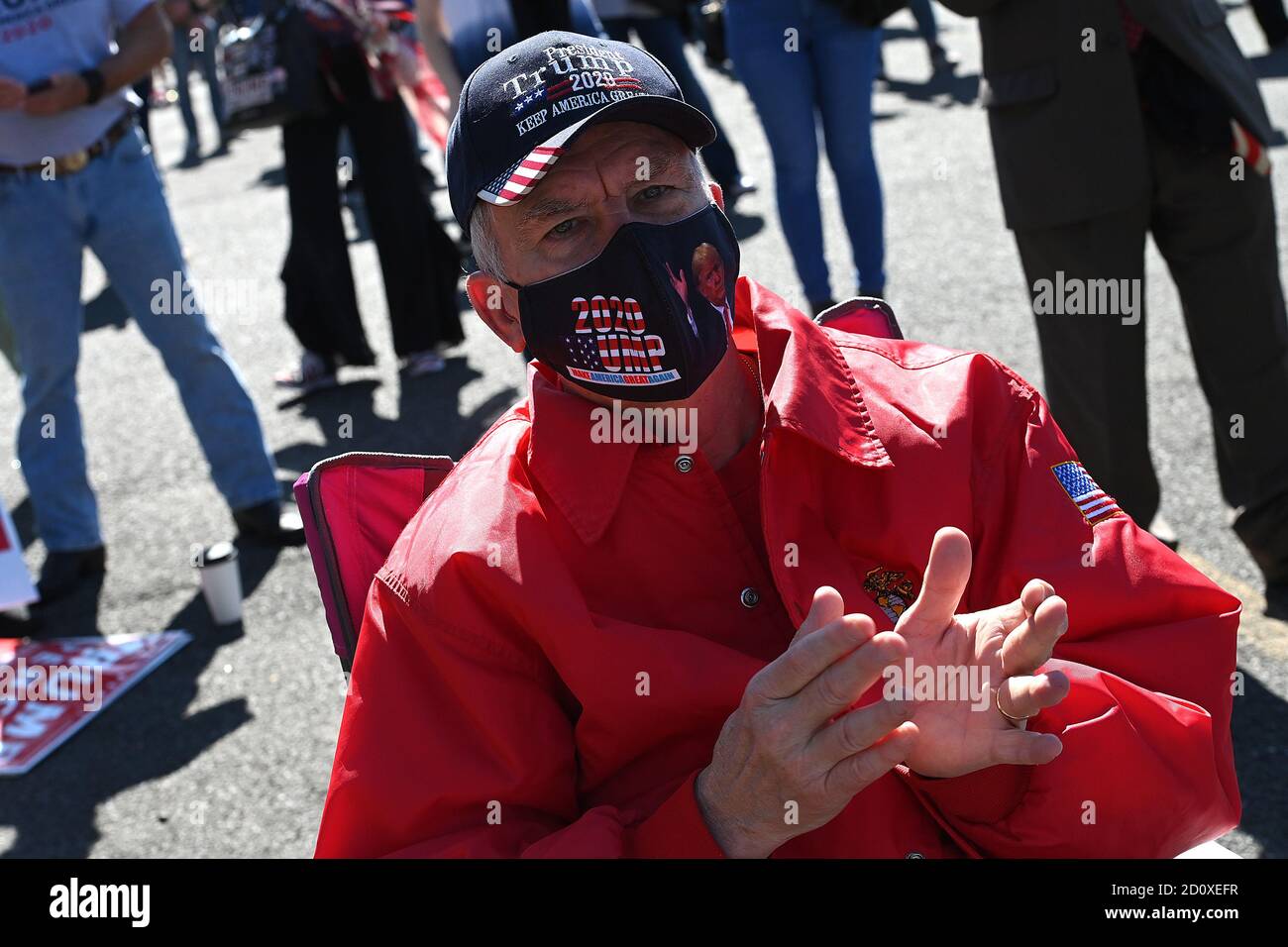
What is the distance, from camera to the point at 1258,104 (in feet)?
11.2

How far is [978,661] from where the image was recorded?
61.0 inches

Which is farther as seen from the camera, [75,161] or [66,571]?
[66,571]

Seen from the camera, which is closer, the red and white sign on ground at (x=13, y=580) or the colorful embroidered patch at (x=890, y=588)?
the colorful embroidered patch at (x=890, y=588)

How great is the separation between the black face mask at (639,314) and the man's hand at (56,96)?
3.10 meters

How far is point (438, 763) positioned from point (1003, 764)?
0.66m

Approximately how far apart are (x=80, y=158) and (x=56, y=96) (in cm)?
22

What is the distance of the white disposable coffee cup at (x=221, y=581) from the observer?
14.5 feet

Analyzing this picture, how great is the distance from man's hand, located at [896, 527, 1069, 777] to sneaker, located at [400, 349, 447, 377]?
5.10 meters

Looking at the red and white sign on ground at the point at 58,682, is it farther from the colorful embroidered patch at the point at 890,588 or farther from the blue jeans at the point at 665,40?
the blue jeans at the point at 665,40

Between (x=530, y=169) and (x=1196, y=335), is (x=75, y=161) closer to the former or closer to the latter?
(x=530, y=169)

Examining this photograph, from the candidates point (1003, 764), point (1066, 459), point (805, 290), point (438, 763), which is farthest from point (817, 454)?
point (805, 290)

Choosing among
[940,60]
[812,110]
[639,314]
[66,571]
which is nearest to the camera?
[639,314]

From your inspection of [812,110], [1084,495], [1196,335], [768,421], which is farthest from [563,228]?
[812,110]

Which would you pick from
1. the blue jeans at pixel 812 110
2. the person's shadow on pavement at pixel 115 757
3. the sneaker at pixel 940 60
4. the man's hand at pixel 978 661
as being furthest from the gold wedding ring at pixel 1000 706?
the sneaker at pixel 940 60
